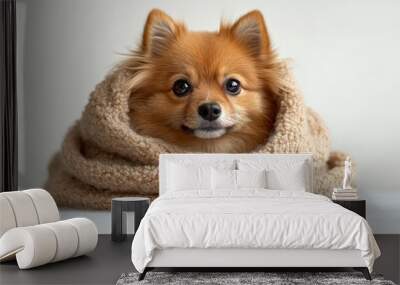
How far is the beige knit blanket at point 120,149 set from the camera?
17.8 ft

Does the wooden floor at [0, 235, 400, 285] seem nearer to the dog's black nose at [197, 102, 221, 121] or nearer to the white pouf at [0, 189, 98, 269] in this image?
the white pouf at [0, 189, 98, 269]

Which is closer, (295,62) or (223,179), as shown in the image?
(223,179)

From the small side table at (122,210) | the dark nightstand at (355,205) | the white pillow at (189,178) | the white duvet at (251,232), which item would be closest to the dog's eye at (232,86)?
the white pillow at (189,178)

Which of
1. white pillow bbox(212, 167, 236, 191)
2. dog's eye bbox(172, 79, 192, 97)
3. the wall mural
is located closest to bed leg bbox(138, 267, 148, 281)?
white pillow bbox(212, 167, 236, 191)

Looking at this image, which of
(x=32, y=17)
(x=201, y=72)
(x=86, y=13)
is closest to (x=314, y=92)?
(x=201, y=72)

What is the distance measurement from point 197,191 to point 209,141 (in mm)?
830

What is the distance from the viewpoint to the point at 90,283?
12.5ft

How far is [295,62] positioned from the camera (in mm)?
Answer: 5629

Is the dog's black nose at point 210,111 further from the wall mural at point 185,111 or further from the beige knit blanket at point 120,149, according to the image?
the beige knit blanket at point 120,149

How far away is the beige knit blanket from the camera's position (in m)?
5.43

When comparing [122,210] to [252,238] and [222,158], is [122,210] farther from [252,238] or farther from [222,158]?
[252,238]

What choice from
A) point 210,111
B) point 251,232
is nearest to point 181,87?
point 210,111

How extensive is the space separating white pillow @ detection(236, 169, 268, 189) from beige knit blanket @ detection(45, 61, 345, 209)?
16.2 inches

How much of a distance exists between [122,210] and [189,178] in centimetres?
58
